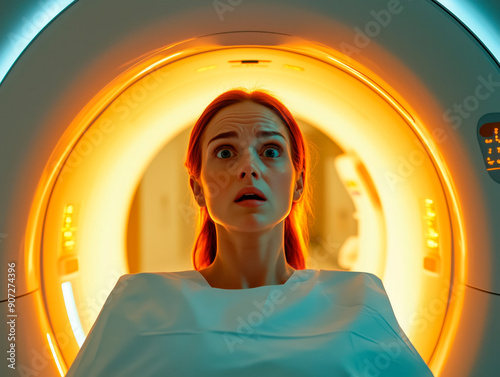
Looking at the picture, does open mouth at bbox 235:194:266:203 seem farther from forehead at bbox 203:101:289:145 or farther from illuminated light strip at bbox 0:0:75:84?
illuminated light strip at bbox 0:0:75:84

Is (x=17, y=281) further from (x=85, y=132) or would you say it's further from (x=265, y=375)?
(x=265, y=375)

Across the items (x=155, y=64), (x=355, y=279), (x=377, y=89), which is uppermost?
(x=155, y=64)

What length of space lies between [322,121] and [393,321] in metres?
1.04

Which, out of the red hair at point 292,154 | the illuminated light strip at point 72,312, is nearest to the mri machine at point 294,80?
the illuminated light strip at point 72,312

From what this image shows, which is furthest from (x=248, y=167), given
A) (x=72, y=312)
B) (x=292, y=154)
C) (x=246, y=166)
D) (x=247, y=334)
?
(x=72, y=312)

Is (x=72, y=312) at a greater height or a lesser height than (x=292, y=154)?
lesser

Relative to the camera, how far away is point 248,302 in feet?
3.86

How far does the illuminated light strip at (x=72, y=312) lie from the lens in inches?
59.9

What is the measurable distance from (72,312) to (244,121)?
857mm

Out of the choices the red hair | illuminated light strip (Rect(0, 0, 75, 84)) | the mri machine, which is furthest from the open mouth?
illuminated light strip (Rect(0, 0, 75, 84))

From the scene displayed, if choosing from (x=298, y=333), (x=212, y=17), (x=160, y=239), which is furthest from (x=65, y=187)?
(x=160, y=239)

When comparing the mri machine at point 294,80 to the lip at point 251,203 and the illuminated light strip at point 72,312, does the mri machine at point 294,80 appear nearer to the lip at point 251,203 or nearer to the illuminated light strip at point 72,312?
the illuminated light strip at point 72,312

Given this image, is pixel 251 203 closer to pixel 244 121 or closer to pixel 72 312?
pixel 244 121

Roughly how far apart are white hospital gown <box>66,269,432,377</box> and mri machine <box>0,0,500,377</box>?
0.86 feet
